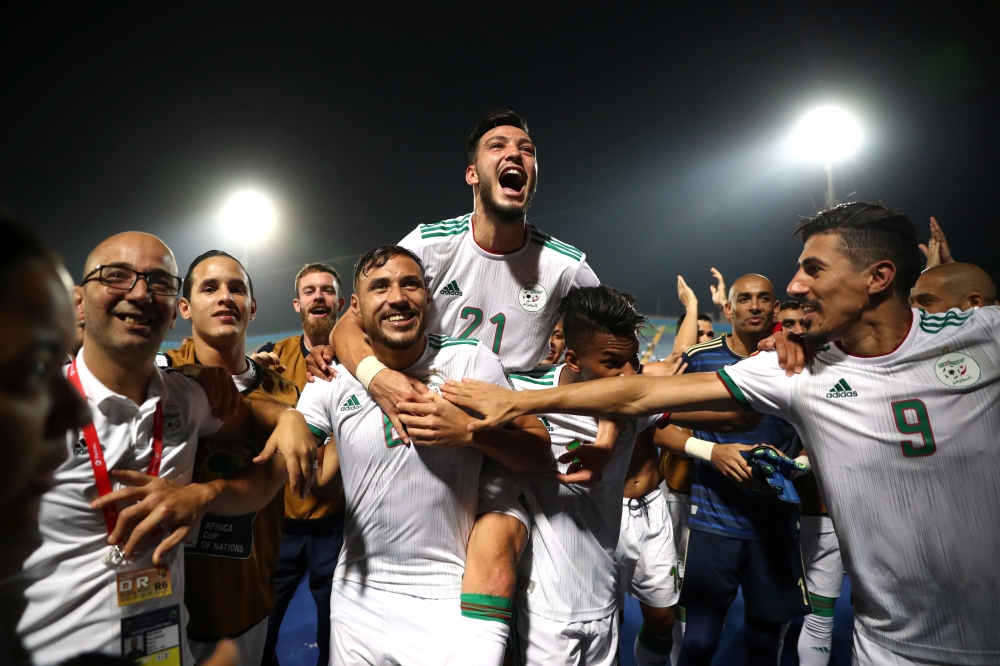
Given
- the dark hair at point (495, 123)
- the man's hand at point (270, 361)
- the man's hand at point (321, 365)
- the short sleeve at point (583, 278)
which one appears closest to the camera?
the man's hand at point (321, 365)

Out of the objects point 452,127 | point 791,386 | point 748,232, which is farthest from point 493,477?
point 748,232

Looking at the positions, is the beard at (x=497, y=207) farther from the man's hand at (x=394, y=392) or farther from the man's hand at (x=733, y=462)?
the man's hand at (x=733, y=462)

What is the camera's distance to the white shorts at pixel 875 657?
1945 millimetres

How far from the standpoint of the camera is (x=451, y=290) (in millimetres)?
2881

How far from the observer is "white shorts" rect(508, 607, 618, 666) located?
7.57ft

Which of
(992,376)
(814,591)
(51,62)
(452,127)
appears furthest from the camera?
(452,127)

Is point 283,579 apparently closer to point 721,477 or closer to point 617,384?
point 617,384

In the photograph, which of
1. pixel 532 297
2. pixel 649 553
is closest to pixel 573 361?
pixel 532 297

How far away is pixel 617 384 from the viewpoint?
84.8 inches

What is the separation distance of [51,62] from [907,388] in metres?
9.67

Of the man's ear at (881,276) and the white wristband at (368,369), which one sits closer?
the man's ear at (881,276)

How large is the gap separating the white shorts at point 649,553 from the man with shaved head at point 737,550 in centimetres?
12

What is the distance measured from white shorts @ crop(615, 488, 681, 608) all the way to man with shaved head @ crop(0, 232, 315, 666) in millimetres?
2378

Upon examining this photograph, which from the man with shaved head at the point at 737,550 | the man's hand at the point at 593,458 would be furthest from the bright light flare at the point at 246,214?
the man's hand at the point at 593,458
